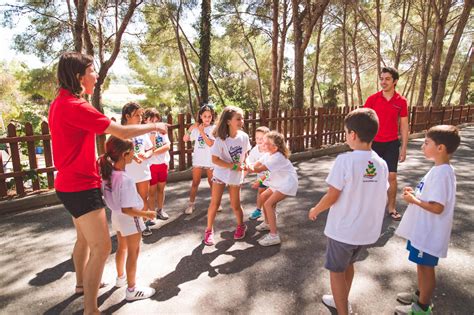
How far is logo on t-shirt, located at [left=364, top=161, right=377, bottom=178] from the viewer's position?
2135 mm

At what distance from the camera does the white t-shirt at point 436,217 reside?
7.38 feet

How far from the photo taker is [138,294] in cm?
277

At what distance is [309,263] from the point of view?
3.37 metres

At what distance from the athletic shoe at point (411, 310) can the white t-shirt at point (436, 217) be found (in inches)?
18.6

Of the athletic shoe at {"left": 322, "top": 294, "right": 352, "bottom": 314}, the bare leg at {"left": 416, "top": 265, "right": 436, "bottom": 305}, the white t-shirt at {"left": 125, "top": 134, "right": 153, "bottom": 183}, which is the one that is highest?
the white t-shirt at {"left": 125, "top": 134, "right": 153, "bottom": 183}

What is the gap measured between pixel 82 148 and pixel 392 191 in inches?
165

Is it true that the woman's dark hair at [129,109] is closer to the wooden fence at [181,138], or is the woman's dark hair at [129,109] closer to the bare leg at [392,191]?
the wooden fence at [181,138]

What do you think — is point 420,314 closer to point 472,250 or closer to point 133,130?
point 472,250

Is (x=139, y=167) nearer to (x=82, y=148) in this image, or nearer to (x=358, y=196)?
(x=82, y=148)

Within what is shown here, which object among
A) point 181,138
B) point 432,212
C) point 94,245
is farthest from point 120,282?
point 181,138

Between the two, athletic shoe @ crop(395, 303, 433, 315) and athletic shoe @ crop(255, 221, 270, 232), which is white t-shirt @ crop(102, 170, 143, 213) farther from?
athletic shoe @ crop(395, 303, 433, 315)

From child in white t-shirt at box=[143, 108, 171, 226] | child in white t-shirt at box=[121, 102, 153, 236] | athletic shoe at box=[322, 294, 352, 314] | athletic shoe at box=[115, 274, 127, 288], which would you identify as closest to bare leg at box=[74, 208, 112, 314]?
athletic shoe at box=[115, 274, 127, 288]

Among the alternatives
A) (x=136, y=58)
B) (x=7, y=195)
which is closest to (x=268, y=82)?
(x=136, y=58)

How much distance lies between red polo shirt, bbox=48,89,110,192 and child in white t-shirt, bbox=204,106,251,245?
1.51 metres
